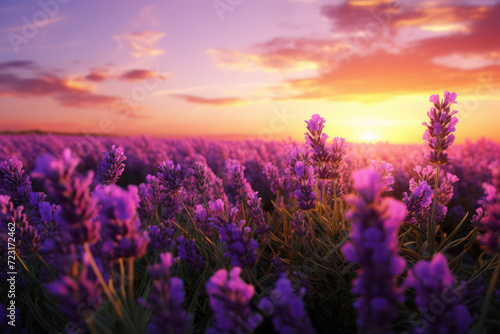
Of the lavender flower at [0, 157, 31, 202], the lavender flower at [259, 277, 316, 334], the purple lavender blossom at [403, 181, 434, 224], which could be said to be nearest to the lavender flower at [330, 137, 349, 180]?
the purple lavender blossom at [403, 181, 434, 224]

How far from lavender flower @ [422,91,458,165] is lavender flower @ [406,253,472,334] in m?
1.24

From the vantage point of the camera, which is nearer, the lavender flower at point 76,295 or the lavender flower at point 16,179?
the lavender flower at point 76,295

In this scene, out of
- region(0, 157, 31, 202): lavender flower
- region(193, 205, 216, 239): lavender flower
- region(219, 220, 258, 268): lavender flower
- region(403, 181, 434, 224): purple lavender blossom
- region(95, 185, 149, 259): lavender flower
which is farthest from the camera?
region(0, 157, 31, 202): lavender flower

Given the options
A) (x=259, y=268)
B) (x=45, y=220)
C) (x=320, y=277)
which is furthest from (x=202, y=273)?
(x=45, y=220)

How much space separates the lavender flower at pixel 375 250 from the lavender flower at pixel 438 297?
125 millimetres

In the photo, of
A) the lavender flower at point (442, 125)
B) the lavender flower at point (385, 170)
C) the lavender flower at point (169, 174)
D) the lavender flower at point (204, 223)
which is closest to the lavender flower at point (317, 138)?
the lavender flower at point (385, 170)

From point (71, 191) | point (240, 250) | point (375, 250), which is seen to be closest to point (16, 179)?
point (71, 191)

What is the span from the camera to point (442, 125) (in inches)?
83.7

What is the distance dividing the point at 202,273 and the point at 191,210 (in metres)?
1.02

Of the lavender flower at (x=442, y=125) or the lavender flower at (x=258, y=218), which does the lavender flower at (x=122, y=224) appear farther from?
the lavender flower at (x=442, y=125)

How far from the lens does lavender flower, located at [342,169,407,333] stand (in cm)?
102

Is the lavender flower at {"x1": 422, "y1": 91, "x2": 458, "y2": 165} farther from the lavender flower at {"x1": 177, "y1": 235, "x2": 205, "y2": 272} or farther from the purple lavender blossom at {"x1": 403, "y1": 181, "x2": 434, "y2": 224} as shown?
the lavender flower at {"x1": 177, "y1": 235, "x2": 205, "y2": 272}

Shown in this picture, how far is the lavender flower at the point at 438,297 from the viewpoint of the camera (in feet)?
3.57

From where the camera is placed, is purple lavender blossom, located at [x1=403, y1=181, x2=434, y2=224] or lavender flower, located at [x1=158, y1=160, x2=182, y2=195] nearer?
purple lavender blossom, located at [x1=403, y1=181, x2=434, y2=224]
